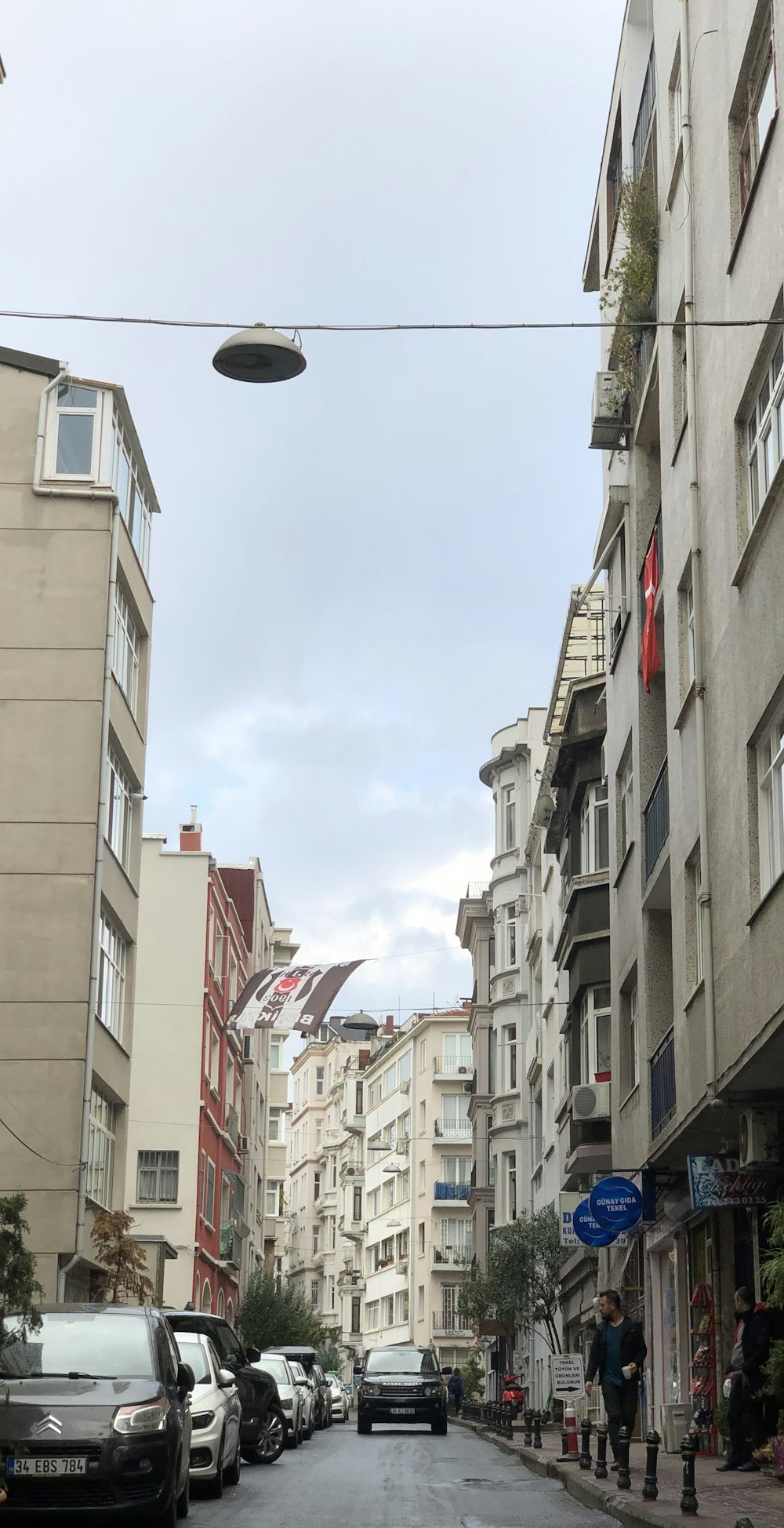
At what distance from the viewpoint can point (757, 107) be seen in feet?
59.1

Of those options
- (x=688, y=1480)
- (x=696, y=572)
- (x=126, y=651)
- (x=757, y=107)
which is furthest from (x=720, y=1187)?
(x=126, y=651)

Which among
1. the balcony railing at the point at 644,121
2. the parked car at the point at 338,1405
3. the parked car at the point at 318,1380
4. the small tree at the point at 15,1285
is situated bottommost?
the parked car at the point at 338,1405

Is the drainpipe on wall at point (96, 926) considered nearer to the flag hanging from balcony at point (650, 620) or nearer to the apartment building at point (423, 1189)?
the flag hanging from balcony at point (650, 620)

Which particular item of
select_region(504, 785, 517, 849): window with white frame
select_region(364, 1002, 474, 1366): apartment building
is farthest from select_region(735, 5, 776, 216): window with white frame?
select_region(364, 1002, 474, 1366): apartment building

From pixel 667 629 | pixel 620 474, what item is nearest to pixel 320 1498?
pixel 667 629

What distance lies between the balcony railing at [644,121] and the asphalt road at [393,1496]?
1791 centimetres

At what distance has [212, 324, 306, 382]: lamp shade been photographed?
14.1 meters

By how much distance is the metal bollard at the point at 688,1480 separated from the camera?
42.5 feet

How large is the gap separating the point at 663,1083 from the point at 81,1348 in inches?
461

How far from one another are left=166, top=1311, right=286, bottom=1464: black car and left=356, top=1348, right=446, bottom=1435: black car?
14611mm

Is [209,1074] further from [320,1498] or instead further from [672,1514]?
[672,1514]

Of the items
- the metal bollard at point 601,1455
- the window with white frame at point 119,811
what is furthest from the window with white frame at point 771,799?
the window with white frame at point 119,811

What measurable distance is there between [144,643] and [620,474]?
47.0ft

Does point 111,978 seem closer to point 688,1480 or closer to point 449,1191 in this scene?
point 688,1480
